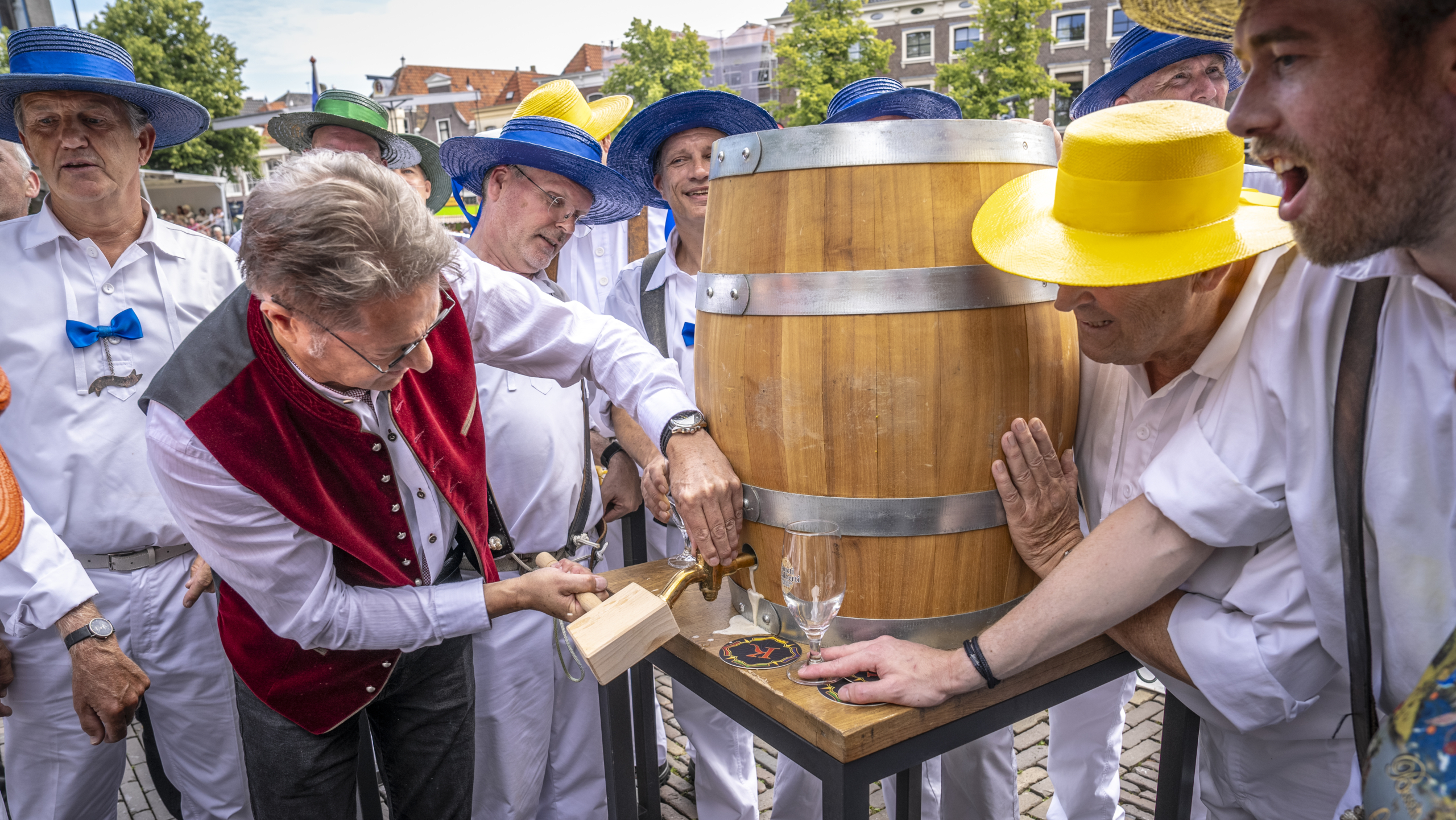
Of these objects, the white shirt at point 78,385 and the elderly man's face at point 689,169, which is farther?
the elderly man's face at point 689,169

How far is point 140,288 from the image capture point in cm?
252

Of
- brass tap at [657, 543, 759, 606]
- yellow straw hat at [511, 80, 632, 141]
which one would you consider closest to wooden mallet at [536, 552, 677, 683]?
brass tap at [657, 543, 759, 606]

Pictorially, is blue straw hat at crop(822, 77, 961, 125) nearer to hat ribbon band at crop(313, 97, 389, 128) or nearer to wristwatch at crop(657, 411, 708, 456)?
wristwatch at crop(657, 411, 708, 456)

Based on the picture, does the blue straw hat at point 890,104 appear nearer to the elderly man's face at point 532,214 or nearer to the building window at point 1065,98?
the elderly man's face at point 532,214

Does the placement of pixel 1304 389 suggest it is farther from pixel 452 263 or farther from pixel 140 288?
pixel 140 288

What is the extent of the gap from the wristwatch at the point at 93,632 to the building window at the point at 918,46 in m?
37.3

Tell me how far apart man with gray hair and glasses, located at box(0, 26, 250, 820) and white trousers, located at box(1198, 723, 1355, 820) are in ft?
8.36

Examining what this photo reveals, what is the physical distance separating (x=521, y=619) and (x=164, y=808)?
1.98 metres

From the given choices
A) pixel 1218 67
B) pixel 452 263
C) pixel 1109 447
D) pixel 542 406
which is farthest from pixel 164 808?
pixel 1218 67

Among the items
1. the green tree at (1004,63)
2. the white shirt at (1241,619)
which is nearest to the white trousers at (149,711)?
the white shirt at (1241,619)

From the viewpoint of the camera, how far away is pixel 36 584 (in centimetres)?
210

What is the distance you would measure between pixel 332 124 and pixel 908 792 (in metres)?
3.91

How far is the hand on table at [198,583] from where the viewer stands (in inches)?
94.1

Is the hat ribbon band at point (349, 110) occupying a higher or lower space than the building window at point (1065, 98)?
lower
